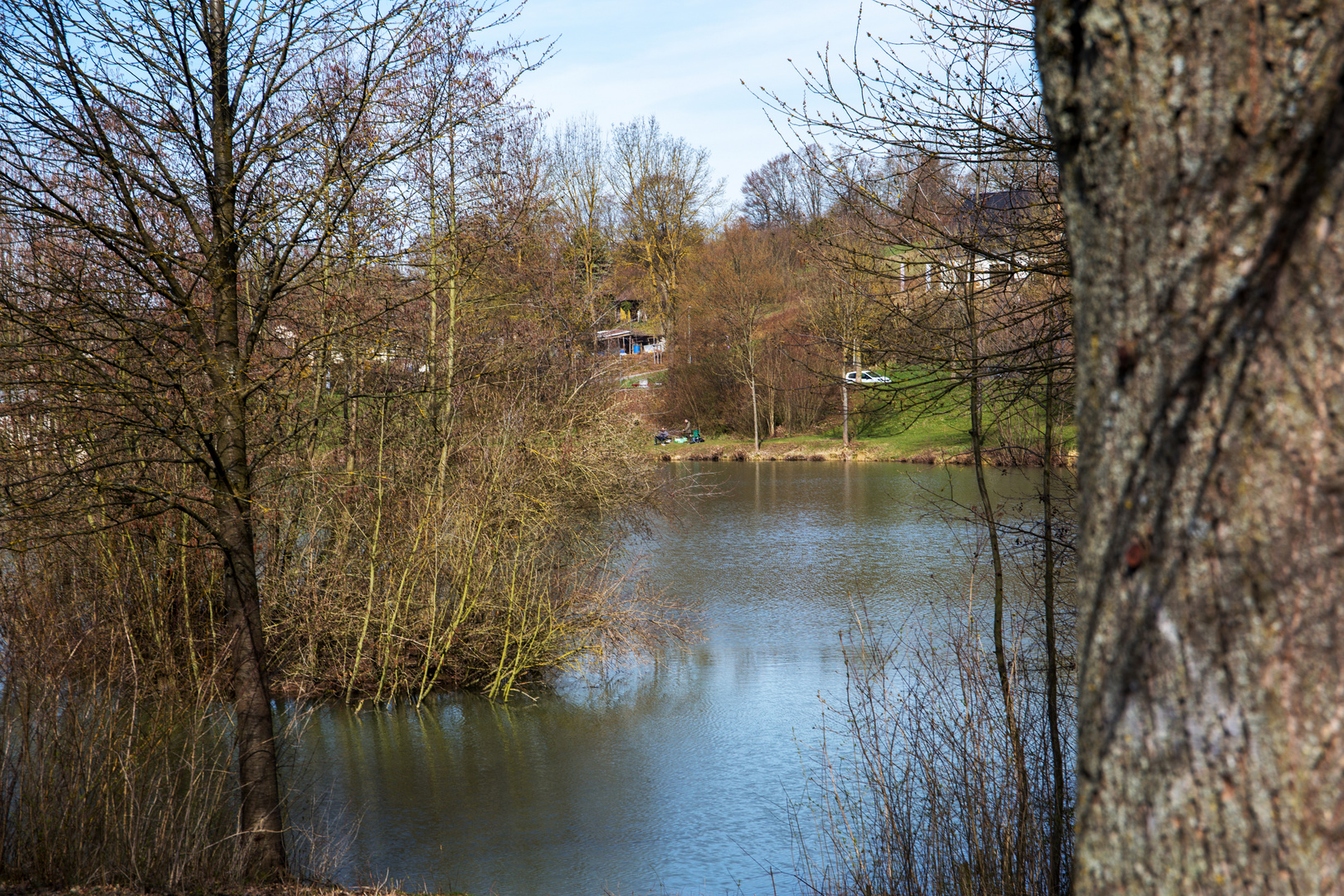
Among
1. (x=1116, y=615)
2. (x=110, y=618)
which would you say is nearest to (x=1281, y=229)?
(x=1116, y=615)

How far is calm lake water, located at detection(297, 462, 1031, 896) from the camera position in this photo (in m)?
6.90

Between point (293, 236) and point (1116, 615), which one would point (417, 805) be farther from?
point (1116, 615)

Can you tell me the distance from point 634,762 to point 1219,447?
8204 mm

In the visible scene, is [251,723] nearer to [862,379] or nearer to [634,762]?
[634,762]

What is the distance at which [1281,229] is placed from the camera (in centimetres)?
121

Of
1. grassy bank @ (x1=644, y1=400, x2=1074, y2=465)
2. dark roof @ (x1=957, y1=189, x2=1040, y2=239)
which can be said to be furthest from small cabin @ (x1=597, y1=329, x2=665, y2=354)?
dark roof @ (x1=957, y1=189, x2=1040, y2=239)

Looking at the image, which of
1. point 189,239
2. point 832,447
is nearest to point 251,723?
point 189,239

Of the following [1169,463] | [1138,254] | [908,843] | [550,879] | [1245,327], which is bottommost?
[550,879]

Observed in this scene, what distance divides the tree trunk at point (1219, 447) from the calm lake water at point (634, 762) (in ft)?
18.1

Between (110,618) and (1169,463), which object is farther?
(110,618)

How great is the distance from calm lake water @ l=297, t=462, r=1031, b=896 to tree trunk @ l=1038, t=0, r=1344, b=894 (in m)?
5.51

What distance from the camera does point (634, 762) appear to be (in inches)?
350

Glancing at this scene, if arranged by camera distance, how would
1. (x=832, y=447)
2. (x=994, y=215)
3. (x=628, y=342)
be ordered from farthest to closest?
1. (x=628, y=342)
2. (x=832, y=447)
3. (x=994, y=215)

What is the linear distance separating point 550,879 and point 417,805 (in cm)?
185
